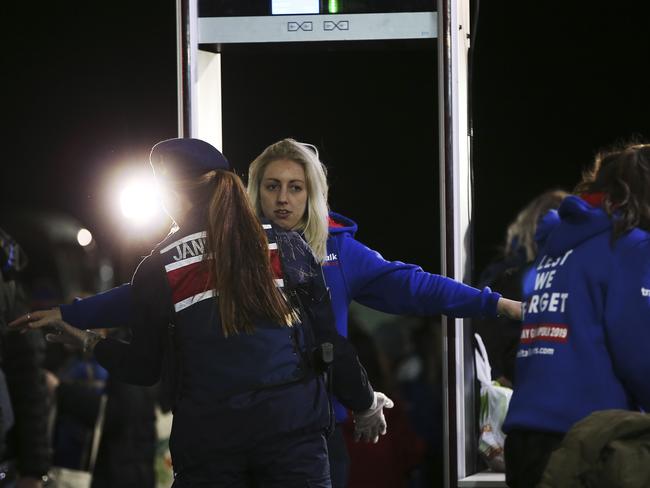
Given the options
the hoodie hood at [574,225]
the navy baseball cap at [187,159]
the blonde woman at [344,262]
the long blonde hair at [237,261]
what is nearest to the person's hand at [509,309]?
the blonde woman at [344,262]

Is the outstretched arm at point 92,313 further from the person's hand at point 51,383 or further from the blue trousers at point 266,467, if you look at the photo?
the person's hand at point 51,383

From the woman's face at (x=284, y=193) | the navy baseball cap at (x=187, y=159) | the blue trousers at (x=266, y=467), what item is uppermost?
the navy baseball cap at (x=187, y=159)

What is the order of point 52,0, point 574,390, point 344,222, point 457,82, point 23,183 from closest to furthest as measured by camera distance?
point 574,390 < point 344,222 < point 457,82 < point 52,0 < point 23,183

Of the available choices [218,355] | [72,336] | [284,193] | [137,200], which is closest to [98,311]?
[72,336]

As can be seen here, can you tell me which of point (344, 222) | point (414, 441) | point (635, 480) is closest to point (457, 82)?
point (344, 222)

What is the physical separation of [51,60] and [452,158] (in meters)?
5.67

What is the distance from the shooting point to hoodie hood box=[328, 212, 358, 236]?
4.09 meters

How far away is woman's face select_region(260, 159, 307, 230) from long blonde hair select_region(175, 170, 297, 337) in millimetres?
672

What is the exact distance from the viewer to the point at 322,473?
128 inches

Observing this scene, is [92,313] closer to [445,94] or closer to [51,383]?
[445,94]

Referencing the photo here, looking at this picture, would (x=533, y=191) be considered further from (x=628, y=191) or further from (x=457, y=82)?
(x=628, y=191)

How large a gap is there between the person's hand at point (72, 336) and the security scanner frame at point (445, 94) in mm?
976

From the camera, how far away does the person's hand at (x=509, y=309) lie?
13.0 feet

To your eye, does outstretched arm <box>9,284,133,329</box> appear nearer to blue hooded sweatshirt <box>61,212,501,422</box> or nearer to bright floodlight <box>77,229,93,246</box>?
blue hooded sweatshirt <box>61,212,501,422</box>
